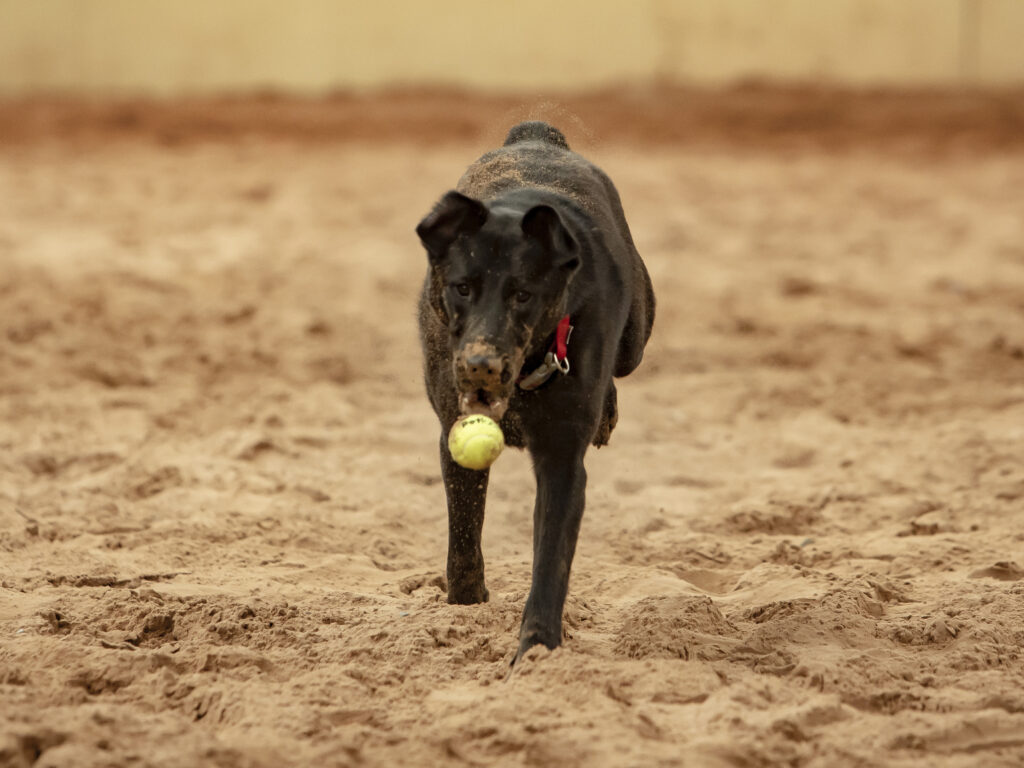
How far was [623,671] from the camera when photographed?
3.60m

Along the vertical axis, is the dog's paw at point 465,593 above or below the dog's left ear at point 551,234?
below

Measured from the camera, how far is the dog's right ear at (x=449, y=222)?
364cm

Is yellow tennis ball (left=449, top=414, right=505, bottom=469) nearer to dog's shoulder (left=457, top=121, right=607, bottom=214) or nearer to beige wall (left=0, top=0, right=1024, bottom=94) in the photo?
dog's shoulder (left=457, top=121, right=607, bottom=214)

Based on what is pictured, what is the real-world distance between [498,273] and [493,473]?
99.8 inches

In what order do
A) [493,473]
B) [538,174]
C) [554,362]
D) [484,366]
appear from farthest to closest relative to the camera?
[493,473], [538,174], [554,362], [484,366]

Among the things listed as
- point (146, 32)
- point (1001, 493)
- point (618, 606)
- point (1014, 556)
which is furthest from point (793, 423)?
point (146, 32)

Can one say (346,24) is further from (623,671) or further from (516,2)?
(623,671)

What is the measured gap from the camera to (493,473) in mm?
6078

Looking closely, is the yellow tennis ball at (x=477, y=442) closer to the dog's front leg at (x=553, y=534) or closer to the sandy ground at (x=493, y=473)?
the dog's front leg at (x=553, y=534)

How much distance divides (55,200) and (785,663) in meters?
8.11

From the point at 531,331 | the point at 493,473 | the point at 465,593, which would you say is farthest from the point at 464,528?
the point at 493,473

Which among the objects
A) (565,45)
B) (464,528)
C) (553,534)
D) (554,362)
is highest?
(565,45)

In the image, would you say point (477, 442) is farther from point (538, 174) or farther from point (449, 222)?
point (538, 174)

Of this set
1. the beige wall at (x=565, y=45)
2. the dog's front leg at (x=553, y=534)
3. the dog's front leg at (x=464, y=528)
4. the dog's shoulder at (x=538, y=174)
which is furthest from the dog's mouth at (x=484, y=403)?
the beige wall at (x=565, y=45)
